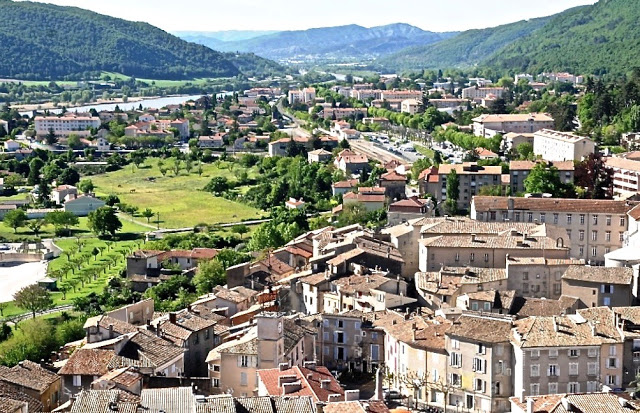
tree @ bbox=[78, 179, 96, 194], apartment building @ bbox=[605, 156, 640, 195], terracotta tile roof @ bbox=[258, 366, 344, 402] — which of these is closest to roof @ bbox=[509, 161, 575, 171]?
apartment building @ bbox=[605, 156, 640, 195]

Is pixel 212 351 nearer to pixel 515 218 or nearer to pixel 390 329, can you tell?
pixel 390 329

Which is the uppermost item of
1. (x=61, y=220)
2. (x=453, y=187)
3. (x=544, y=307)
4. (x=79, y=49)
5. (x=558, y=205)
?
(x=79, y=49)

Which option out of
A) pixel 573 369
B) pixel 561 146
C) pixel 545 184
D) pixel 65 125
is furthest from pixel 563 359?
pixel 65 125

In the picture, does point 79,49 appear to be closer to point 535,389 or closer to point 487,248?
point 487,248

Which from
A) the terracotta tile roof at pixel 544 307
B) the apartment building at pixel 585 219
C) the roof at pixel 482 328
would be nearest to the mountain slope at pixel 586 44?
the apartment building at pixel 585 219

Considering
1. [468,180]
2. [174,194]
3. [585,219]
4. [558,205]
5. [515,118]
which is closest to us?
[585,219]

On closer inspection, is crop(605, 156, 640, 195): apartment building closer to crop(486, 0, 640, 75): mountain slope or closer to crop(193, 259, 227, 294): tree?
crop(193, 259, 227, 294): tree

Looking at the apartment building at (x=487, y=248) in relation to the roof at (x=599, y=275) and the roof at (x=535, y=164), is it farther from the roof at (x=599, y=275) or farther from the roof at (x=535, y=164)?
the roof at (x=535, y=164)
